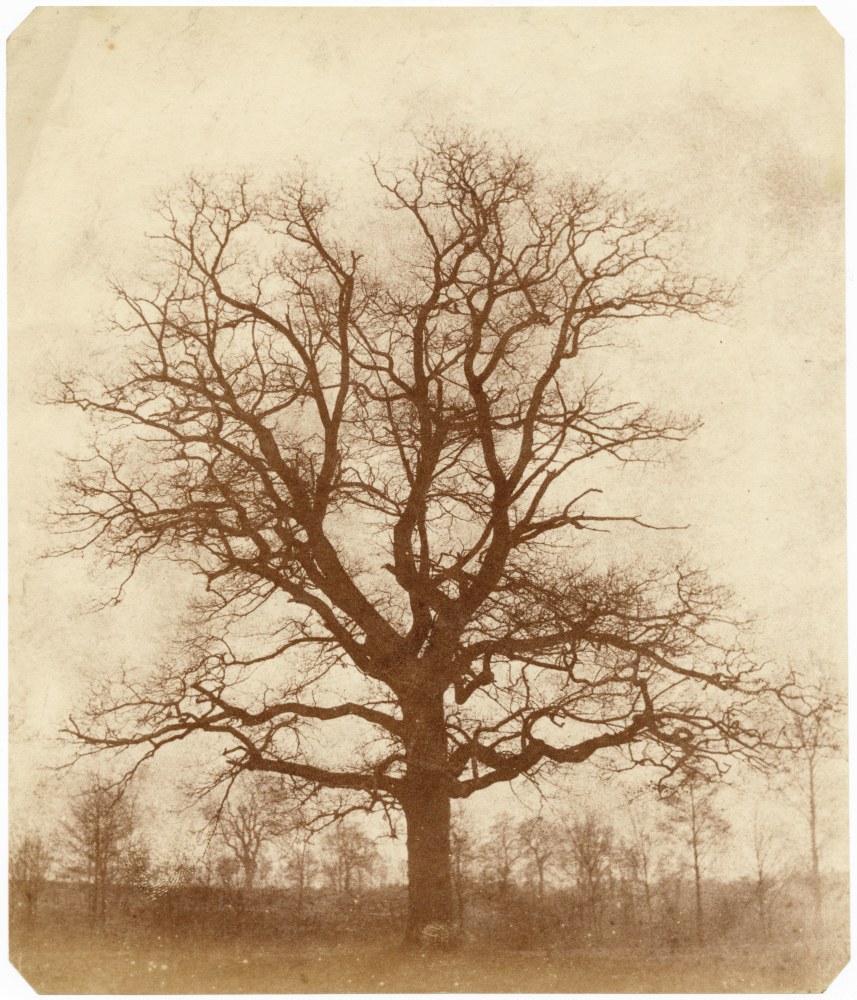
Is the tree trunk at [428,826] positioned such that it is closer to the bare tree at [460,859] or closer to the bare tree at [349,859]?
the bare tree at [460,859]

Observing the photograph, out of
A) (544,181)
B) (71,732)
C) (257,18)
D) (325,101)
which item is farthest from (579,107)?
(71,732)

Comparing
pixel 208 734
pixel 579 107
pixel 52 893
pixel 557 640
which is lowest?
pixel 52 893

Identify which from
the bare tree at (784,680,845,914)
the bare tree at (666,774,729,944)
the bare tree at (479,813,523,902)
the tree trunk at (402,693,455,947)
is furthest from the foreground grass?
the bare tree at (784,680,845,914)

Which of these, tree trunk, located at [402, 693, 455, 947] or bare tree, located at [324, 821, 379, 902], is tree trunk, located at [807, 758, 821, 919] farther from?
bare tree, located at [324, 821, 379, 902]

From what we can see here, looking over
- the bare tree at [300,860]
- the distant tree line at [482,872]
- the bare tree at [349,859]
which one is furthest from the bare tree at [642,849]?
the bare tree at [300,860]

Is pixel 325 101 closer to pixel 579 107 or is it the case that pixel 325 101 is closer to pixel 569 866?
pixel 579 107

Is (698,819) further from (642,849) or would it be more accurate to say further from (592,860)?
(592,860)

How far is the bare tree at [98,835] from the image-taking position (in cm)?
804

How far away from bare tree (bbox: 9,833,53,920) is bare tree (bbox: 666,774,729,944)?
4439 millimetres

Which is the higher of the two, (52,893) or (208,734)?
(208,734)

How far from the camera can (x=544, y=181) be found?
8266 mm

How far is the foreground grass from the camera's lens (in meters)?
7.76

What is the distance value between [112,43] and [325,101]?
1.65 m

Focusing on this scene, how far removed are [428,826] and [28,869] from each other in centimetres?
286
